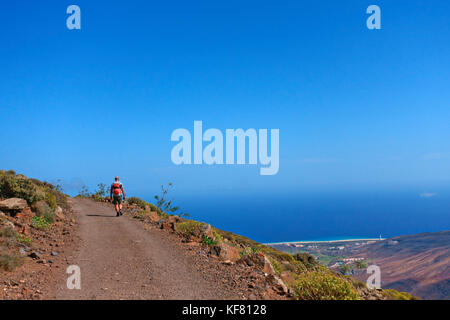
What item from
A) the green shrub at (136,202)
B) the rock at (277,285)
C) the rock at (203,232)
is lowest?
the rock at (277,285)

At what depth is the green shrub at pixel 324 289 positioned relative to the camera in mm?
7004

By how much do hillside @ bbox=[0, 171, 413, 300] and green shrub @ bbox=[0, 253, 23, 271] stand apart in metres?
0.02

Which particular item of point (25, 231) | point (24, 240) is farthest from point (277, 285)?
point (25, 231)

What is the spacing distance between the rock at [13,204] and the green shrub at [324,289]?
12381 millimetres

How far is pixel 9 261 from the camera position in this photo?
25.4ft

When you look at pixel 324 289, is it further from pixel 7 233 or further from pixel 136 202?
pixel 136 202

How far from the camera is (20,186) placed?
14.4 meters

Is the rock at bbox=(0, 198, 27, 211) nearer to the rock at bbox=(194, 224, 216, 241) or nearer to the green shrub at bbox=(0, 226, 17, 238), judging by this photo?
the green shrub at bbox=(0, 226, 17, 238)

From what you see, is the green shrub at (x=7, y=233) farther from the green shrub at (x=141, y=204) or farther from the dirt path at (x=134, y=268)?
the green shrub at (x=141, y=204)

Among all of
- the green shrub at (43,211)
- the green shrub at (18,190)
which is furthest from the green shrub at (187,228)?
the green shrub at (18,190)

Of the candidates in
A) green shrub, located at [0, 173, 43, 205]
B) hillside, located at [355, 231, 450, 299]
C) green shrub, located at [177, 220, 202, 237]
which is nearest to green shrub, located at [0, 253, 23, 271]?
green shrub, located at [177, 220, 202, 237]

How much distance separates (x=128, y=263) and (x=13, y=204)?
24.2ft

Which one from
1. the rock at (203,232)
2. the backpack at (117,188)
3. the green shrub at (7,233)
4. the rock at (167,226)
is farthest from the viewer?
the backpack at (117,188)

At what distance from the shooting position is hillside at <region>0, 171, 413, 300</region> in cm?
692
